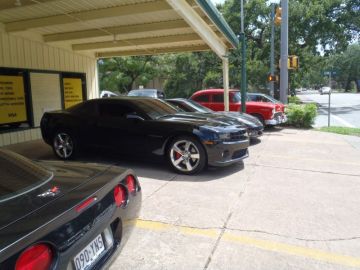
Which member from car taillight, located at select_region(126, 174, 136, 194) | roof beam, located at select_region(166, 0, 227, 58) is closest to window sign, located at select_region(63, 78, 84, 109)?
roof beam, located at select_region(166, 0, 227, 58)

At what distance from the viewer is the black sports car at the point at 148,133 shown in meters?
5.91

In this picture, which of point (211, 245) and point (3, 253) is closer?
point (3, 253)

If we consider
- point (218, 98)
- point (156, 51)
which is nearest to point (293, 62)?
point (218, 98)

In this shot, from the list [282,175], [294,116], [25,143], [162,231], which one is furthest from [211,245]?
[294,116]

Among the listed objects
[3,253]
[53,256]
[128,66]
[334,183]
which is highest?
[128,66]

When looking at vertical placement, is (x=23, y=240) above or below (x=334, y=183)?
above

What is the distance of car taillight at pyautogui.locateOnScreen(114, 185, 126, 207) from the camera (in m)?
2.65

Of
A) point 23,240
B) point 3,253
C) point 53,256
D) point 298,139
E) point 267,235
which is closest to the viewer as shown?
point 3,253

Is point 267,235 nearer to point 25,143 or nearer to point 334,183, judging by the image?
point 334,183

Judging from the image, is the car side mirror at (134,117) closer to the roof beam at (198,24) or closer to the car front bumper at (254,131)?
the roof beam at (198,24)

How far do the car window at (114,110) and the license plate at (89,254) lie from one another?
454cm

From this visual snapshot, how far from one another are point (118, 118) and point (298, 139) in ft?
20.6

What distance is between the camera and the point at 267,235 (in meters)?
3.69

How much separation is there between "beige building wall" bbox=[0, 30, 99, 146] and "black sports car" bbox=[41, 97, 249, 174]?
265cm
